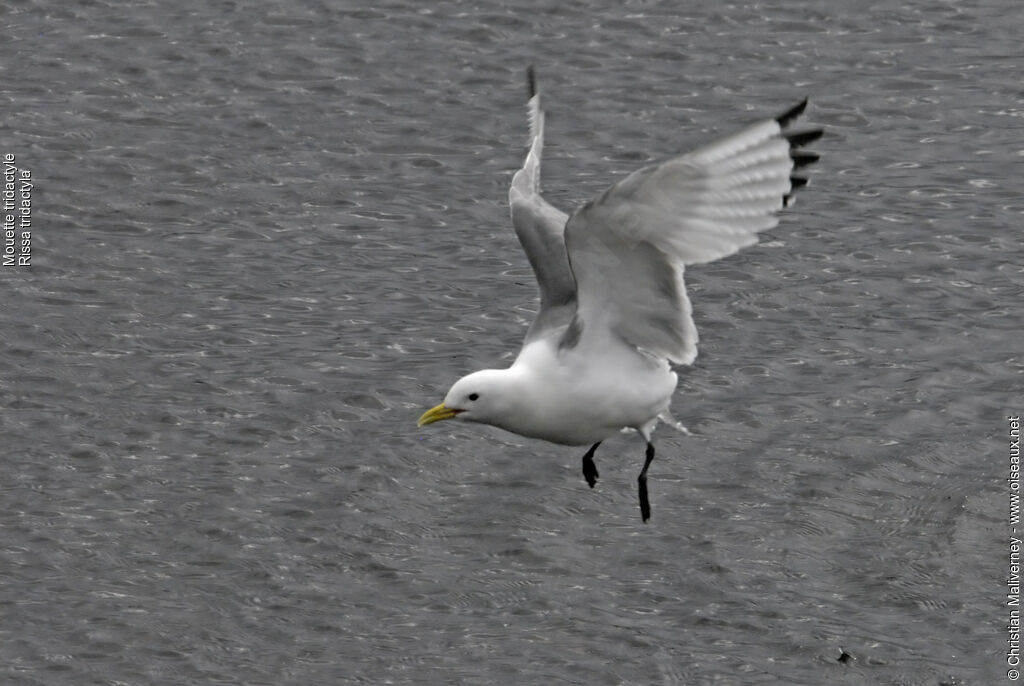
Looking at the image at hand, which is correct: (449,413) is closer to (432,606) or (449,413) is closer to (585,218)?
(585,218)

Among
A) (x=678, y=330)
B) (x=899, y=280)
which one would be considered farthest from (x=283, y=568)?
(x=899, y=280)

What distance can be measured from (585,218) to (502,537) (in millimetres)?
4199

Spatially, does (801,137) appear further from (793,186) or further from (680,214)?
(680,214)

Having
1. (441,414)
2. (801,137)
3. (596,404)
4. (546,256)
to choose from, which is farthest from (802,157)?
(441,414)

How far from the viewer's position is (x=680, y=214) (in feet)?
34.3

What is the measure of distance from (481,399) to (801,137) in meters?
2.39

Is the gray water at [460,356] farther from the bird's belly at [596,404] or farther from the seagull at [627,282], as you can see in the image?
the bird's belly at [596,404]

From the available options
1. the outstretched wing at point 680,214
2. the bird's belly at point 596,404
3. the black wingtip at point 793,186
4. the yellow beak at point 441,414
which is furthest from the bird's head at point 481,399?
the black wingtip at point 793,186

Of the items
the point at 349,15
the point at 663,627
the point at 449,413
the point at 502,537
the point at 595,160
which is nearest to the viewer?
the point at 449,413

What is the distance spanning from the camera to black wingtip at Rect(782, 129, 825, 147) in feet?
33.5

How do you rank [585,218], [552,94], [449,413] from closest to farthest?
[585,218], [449,413], [552,94]

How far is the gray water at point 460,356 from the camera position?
43.0 ft

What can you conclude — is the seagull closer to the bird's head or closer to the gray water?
the bird's head

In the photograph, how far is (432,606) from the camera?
13258 millimetres
